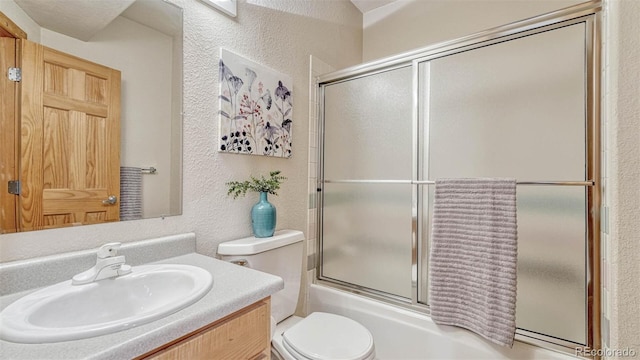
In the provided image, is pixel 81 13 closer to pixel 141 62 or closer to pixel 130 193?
pixel 141 62

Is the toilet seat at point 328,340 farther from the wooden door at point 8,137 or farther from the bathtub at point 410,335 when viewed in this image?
the wooden door at point 8,137

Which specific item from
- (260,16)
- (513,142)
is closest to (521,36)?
(513,142)

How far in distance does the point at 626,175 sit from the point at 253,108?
1367 millimetres

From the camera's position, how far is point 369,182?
174 centimetres

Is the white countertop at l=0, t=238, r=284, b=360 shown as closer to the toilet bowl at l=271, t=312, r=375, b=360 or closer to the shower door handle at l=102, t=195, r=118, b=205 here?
the shower door handle at l=102, t=195, r=118, b=205

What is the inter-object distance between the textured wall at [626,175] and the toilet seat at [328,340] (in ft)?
2.57

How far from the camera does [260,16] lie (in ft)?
4.89

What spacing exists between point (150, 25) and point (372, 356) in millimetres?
1526

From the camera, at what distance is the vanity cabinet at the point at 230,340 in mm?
602

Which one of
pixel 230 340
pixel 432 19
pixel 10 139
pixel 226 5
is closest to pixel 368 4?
pixel 432 19

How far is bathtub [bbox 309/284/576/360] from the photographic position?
1229mm

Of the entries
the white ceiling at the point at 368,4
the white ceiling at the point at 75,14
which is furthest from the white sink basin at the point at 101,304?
the white ceiling at the point at 368,4

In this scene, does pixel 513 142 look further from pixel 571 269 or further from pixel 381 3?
pixel 381 3

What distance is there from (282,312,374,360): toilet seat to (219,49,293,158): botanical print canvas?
860 mm
